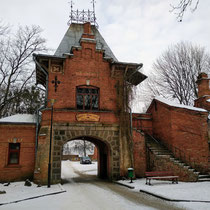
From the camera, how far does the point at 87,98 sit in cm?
1630

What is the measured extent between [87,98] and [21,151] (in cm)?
606

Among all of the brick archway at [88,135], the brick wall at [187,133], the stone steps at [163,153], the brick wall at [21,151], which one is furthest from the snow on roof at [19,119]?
the brick wall at [187,133]

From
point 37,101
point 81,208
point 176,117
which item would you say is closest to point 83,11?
point 37,101

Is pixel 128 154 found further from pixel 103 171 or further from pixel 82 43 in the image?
pixel 82 43

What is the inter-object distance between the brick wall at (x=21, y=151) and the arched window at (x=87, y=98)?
4.01 meters

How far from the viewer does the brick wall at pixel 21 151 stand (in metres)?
15.1

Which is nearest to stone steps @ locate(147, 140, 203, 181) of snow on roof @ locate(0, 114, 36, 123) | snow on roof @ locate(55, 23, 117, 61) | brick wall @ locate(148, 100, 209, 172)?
brick wall @ locate(148, 100, 209, 172)

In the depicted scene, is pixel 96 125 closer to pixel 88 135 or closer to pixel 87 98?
pixel 88 135

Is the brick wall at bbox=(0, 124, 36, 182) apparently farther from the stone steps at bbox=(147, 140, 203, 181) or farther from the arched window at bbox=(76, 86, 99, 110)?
the stone steps at bbox=(147, 140, 203, 181)

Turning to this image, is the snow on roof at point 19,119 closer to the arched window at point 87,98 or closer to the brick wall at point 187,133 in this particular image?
the arched window at point 87,98

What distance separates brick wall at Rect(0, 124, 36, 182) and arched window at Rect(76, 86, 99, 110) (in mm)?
4014

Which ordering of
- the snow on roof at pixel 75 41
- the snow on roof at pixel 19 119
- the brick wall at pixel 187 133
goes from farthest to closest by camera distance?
1. the snow on roof at pixel 75 41
2. the snow on roof at pixel 19 119
3. the brick wall at pixel 187 133

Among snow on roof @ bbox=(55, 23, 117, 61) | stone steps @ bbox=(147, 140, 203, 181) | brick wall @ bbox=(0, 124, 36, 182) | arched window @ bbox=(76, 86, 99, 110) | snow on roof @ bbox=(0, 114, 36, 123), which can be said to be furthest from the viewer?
snow on roof @ bbox=(55, 23, 117, 61)

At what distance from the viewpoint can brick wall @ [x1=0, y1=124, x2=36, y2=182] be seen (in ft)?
49.5
